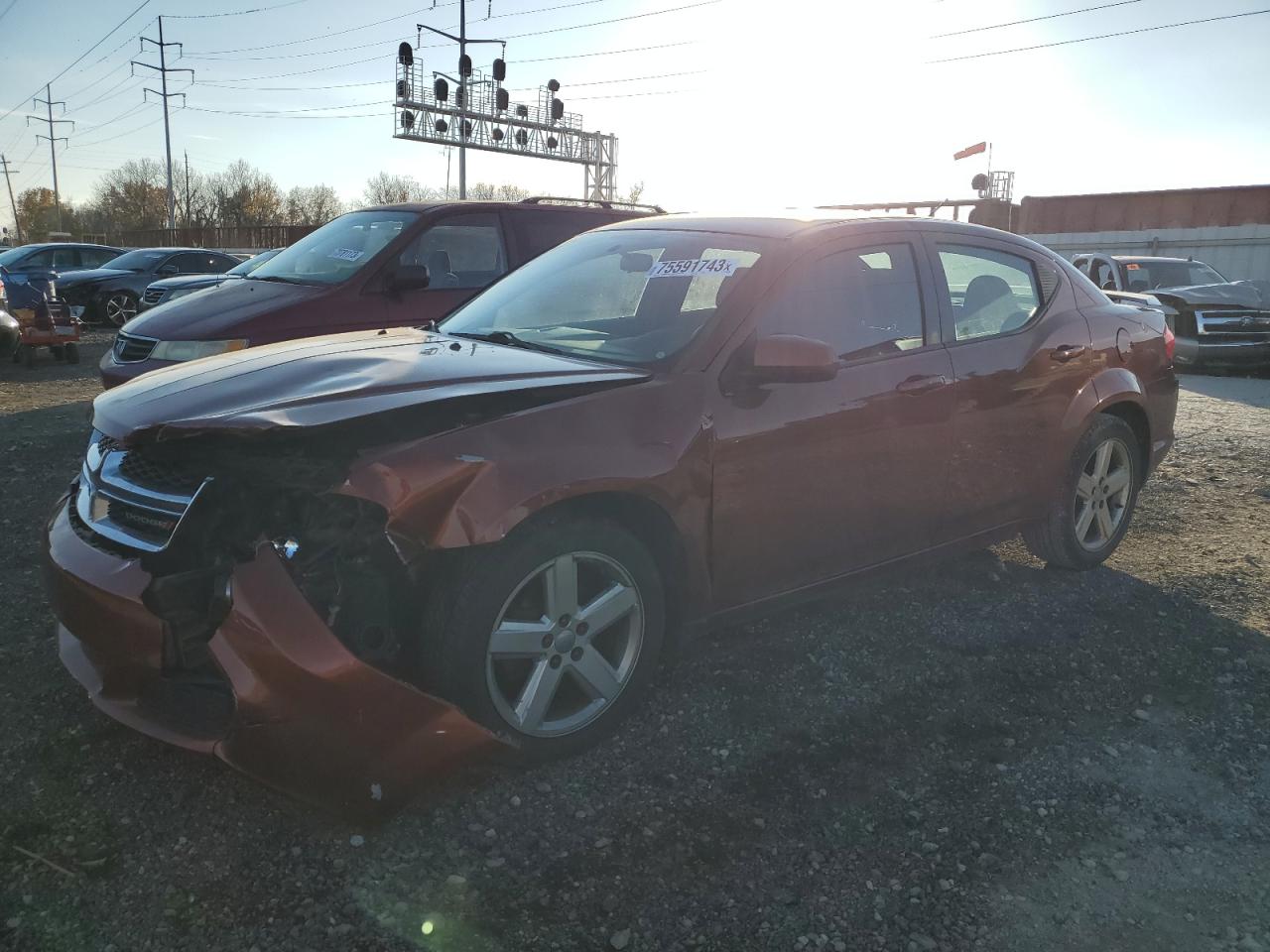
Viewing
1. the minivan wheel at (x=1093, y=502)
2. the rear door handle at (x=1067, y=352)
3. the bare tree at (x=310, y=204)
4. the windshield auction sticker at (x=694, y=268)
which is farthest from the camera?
the bare tree at (x=310, y=204)

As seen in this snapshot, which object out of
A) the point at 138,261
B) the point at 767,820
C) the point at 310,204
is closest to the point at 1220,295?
the point at 767,820

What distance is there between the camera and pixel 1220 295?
531 inches

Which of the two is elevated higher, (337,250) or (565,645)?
(337,250)

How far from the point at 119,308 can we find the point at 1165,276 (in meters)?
18.0

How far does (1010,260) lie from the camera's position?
450 centimetres

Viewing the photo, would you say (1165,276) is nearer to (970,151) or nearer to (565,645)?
(970,151)

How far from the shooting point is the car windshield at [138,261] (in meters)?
17.9

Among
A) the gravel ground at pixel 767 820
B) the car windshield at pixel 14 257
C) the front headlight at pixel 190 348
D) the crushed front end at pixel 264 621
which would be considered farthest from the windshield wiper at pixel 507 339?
the car windshield at pixel 14 257

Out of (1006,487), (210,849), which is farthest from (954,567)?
(210,849)

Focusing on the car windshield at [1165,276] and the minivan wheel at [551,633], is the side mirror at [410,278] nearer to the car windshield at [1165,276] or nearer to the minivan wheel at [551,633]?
the minivan wheel at [551,633]

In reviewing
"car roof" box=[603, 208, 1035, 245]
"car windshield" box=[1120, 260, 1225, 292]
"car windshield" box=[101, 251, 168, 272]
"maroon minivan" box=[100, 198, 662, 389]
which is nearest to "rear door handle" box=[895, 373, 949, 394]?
"car roof" box=[603, 208, 1035, 245]

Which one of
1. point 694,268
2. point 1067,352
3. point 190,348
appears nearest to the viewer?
point 694,268

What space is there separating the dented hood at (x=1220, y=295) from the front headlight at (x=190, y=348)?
41.2ft

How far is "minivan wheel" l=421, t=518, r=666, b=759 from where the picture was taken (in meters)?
2.65
